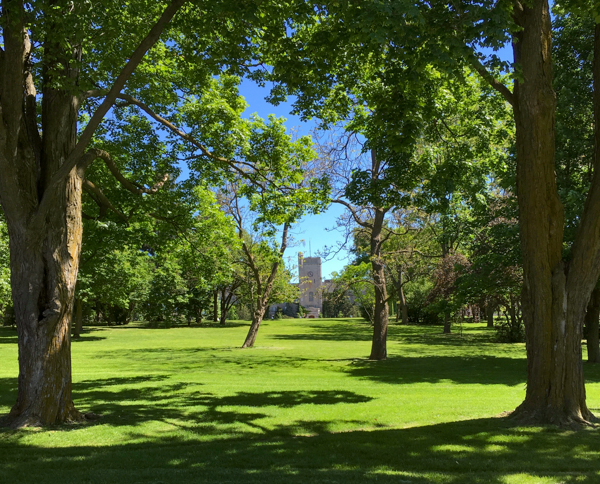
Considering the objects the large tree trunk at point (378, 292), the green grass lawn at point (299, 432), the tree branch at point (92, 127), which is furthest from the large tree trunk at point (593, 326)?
the tree branch at point (92, 127)

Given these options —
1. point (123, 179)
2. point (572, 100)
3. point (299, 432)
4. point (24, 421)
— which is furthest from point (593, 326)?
point (24, 421)

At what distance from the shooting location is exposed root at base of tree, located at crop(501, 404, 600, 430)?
7043 mm

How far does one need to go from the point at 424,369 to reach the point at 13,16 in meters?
14.3

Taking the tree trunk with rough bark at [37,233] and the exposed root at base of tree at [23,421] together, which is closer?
the exposed root at base of tree at [23,421]

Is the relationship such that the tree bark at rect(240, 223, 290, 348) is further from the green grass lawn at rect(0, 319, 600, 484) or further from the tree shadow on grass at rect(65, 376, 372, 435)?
the tree shadow on grass at rect(65, 376, 372, 435)

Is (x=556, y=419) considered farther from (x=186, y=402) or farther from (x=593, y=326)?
(x=593, y=326)

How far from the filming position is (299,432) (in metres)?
7.75

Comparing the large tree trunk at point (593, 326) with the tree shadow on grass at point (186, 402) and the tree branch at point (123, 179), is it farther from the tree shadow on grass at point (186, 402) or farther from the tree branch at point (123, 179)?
the tree branch at point (123, 179)

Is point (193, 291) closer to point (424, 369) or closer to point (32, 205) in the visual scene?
Result: point (424, 369)

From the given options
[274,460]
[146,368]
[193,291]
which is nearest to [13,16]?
[274,460]

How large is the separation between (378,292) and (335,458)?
12.7 meters

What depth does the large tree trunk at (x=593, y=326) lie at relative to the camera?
17016 mm

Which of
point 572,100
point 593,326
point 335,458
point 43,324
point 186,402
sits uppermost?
point 572,100

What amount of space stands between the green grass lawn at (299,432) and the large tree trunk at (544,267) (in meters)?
0.62
